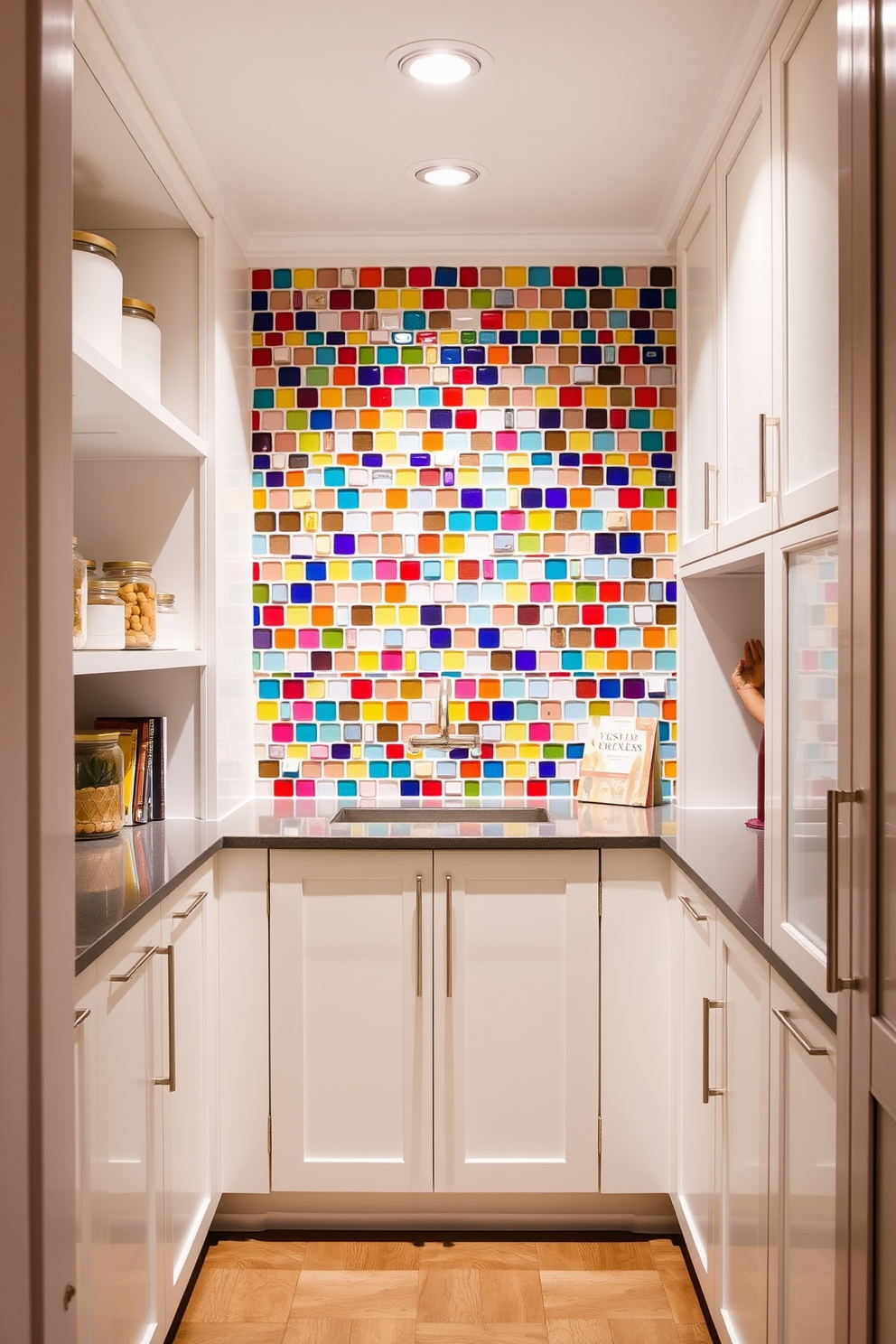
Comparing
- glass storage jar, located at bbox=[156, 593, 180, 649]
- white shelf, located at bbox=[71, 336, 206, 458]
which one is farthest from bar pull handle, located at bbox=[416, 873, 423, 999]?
white shelf, located at bbox=[71, 336, 206, 458]

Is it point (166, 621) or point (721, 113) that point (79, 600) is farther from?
point (721, 113)

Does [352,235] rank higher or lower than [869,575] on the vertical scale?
higher

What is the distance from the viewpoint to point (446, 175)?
8.41ft

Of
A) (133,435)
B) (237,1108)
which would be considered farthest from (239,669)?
(237,1108)

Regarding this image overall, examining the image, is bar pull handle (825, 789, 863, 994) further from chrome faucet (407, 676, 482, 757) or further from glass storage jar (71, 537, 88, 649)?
chrome faucet (407, 676, 482, 757)

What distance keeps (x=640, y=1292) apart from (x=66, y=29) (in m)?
2.43

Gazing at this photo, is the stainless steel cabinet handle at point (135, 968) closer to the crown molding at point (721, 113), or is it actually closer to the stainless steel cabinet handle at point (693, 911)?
the stainless steel cabinet handle at point (693, 911)

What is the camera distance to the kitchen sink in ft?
9.48

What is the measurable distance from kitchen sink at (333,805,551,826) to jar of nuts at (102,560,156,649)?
777 mm

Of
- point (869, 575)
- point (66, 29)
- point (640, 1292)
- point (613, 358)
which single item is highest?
point (613, 358)

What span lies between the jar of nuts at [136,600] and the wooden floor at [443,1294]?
55.2 inches

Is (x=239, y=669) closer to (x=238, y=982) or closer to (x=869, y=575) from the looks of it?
(x=238, y=982)

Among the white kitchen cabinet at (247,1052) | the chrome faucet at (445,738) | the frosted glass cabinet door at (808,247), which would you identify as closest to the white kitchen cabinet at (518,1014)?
the white kitchen cabinet at (247,1052)

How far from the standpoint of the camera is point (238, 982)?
248 centimetres
